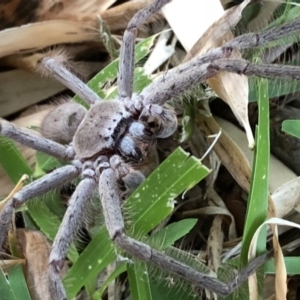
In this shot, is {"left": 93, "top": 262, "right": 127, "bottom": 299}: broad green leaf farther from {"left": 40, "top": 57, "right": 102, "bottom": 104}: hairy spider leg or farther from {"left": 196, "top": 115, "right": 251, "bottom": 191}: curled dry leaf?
{"left": 40, "top": 57, "right": 102, "bottom": 104}: hairy spider leg

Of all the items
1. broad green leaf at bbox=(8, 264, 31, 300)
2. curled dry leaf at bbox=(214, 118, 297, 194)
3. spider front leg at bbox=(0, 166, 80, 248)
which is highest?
spider front leg at bbox=(0, 166, 80, 248)

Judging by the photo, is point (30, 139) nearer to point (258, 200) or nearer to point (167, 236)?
point (167, 236)

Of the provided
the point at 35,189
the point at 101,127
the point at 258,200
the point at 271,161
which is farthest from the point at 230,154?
the point at 35,189

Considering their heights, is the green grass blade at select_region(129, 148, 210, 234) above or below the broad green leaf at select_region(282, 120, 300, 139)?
above

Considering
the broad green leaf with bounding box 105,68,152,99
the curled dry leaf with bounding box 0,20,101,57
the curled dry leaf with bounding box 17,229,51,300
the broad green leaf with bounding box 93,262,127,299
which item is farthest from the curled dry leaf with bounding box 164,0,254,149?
the curled dry leaf with bounding box 17,229,51,300

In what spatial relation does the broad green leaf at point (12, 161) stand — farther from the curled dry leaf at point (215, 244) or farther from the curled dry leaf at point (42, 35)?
the curled dry leaf at point (215, 244)

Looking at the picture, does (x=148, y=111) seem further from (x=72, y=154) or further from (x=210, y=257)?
(x=210, y=257)
